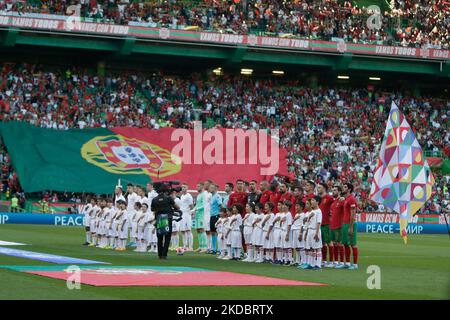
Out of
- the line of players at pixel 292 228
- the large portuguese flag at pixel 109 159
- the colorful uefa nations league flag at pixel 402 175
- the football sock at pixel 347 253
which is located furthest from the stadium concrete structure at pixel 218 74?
the large portuguese flag at pixel 109 159

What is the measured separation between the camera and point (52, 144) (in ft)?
167

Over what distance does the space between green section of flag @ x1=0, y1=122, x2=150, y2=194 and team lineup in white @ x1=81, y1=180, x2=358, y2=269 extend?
57.3ft

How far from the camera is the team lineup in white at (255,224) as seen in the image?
23.0 meters

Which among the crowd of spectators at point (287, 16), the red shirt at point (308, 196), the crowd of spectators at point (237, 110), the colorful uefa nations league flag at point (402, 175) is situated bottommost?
the red shirt at point (308, 196)

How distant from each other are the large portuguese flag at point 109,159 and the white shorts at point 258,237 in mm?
25283

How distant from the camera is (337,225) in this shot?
23141 millimetres

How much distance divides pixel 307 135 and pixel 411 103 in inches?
428

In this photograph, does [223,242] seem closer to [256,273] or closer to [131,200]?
[131,200]

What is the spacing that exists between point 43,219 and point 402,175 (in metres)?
27.2

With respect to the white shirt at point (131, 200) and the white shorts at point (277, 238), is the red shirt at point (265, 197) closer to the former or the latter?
the white shorts at point (277, 238)

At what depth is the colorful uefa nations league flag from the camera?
2123 centimetres

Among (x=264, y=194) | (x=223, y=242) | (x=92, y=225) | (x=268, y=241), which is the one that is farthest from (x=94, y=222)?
(x=268, y=241)

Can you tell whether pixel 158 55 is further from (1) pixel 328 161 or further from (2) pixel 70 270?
(2) pixel 70 270

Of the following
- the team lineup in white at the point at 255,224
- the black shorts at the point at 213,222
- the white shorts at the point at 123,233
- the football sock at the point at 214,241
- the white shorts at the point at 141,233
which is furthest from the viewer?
the white shorts at the point at 123,233
